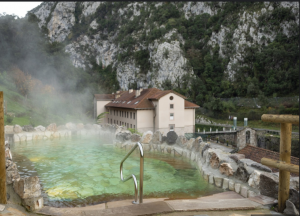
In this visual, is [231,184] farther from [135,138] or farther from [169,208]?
[135,138]

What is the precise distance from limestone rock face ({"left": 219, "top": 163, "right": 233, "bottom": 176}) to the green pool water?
49 centimetres

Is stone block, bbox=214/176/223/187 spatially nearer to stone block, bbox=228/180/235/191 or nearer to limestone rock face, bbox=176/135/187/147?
stone block, bbox=228/180/235/191

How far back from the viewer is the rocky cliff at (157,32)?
57469 mm

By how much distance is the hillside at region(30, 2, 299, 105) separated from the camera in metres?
52.2

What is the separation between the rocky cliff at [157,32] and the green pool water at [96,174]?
35467 millimetres

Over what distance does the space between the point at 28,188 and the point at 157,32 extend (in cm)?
7033

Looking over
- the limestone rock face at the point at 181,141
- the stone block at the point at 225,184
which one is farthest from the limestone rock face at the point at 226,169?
the limestone rock face at the point at 181,141

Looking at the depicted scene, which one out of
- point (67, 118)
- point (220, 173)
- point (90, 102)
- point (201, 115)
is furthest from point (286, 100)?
point (220, 173)

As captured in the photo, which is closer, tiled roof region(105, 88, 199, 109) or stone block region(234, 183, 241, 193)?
stone block region(234, 183, 241, 193)

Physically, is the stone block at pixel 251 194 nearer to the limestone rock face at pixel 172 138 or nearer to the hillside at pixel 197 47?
the limestone rock face at pixel 172 138

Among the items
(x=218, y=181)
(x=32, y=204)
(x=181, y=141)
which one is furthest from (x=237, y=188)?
(x=181, y=141)

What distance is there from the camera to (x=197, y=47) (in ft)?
227

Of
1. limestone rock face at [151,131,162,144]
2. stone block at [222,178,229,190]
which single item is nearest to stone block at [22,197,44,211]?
stone block at [222,178,229,190]

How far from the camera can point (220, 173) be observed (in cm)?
644
